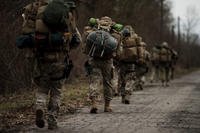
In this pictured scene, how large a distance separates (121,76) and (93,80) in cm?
336

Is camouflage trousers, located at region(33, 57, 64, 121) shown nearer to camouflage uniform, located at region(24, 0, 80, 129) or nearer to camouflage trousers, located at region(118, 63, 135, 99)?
camouflage uniform, located at region(24, 0, 80, 129)

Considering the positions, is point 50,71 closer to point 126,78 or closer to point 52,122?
point 52,122

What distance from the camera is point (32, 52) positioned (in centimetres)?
980

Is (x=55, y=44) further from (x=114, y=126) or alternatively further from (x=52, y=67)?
(x=114, y=126)

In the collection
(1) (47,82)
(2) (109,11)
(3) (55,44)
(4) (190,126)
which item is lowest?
(4) (190,126)

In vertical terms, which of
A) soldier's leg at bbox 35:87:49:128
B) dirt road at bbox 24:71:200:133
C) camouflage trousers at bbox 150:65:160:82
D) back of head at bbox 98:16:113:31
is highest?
back of head at bbox 98:16:113:31

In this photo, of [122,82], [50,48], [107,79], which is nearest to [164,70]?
[122,82]

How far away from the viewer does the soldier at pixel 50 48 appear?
31.3ft

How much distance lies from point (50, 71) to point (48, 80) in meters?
0.18

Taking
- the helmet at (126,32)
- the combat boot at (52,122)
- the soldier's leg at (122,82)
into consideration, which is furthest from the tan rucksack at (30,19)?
the soldier's leg at (122,82)

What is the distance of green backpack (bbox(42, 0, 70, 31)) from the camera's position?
9.45m

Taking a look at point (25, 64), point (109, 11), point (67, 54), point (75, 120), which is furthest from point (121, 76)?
point (109, 11)

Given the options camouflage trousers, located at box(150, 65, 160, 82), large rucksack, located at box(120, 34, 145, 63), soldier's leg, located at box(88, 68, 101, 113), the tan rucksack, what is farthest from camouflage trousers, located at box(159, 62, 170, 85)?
the tan rucksack

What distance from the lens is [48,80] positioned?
32.7ft
